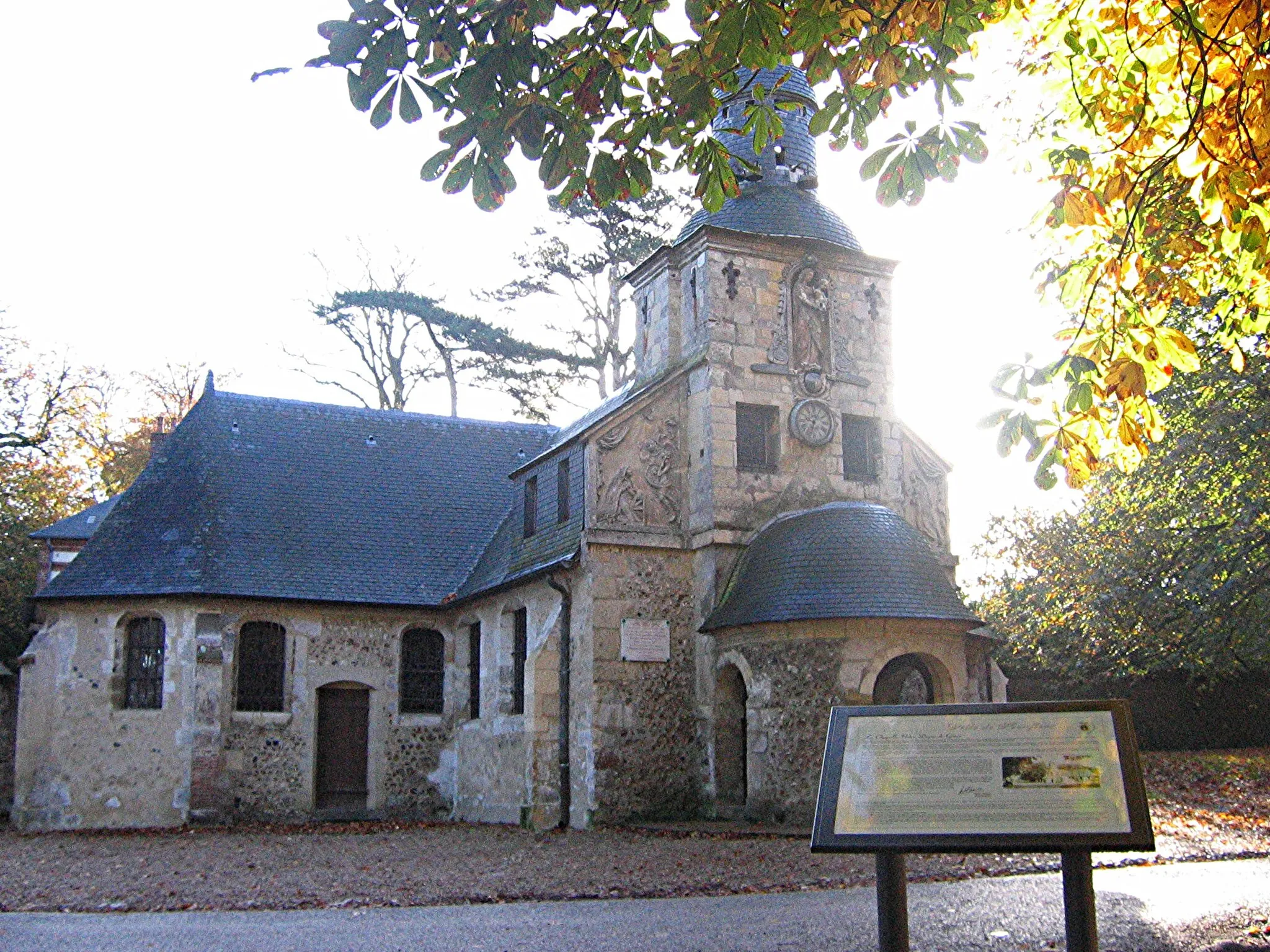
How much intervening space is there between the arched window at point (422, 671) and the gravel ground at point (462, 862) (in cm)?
298

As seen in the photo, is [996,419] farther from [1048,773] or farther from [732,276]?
[732,276]

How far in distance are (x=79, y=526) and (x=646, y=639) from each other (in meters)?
16.8

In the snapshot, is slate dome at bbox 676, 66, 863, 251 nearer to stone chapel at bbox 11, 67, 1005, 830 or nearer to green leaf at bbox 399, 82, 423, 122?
stone chapel at bbox 11, 67, 1005, 830

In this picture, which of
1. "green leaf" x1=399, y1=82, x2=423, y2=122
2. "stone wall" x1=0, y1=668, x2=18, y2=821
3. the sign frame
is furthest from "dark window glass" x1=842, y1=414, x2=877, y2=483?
"stone wall" x1=0, y1=668, x2=18, y2=821

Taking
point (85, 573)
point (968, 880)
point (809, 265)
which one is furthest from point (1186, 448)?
point (85, 573)

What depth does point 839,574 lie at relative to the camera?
15.9 metres

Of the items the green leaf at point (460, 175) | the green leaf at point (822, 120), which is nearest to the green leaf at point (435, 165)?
the green leaf at point (460, 175)

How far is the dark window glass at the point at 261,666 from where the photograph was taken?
1981 centimetres

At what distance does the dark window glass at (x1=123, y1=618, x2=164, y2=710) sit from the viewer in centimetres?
1955

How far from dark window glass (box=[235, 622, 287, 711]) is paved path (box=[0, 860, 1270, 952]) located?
32.9 ft

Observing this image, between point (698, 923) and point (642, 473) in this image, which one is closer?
point (698, 923)

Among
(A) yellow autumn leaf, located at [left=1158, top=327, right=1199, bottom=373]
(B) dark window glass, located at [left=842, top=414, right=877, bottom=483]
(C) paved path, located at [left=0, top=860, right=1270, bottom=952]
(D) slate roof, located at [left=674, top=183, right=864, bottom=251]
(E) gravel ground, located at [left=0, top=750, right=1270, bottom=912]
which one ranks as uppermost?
(D) slate roof, located at [left=674, top=183, right=864, bottom=251]

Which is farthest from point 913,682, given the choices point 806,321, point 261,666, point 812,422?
point 261,666

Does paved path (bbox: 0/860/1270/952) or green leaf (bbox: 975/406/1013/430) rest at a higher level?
green leaf (bbox: 975/406/1013/430)
